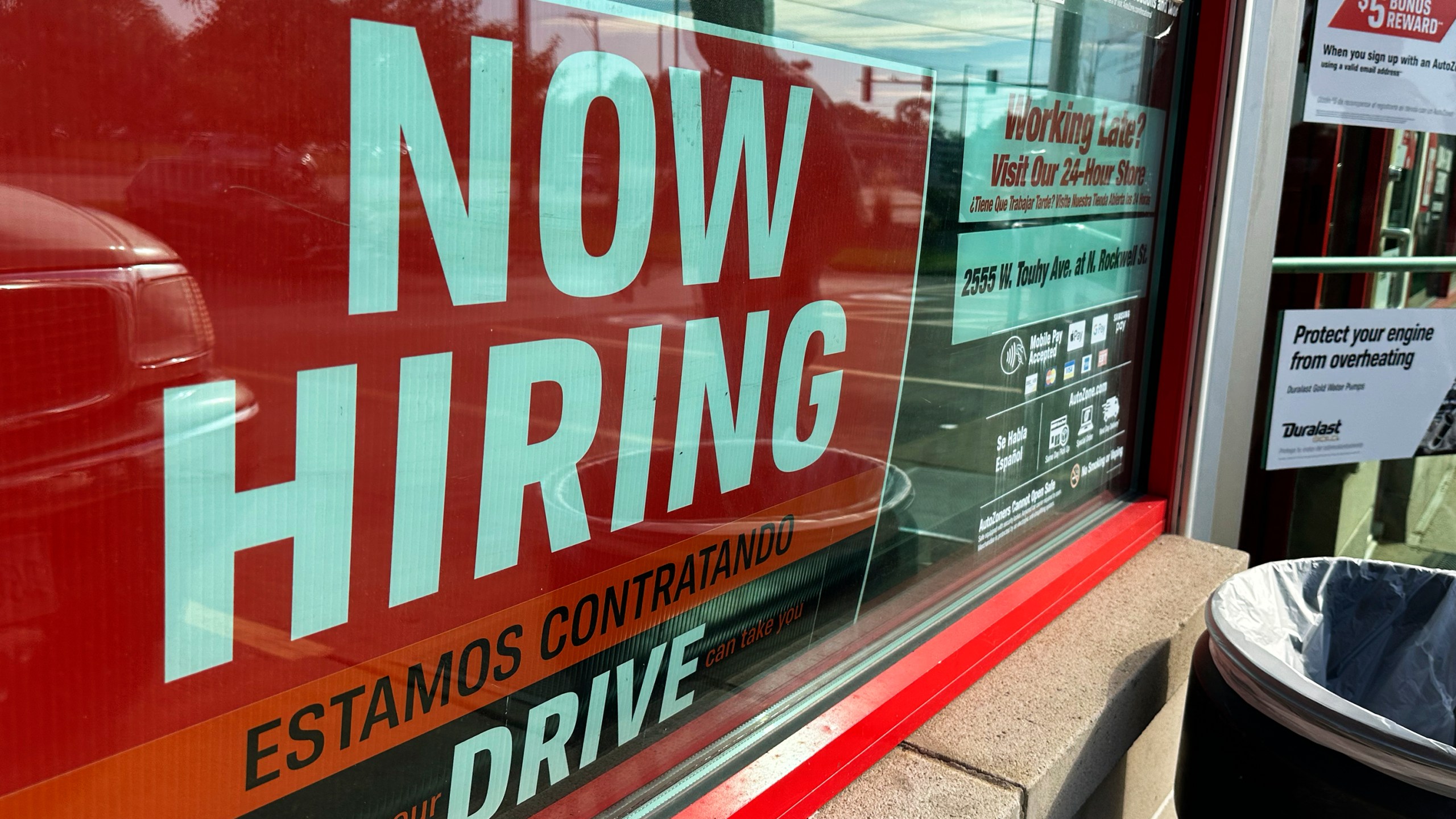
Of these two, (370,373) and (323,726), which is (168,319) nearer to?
(370,373)

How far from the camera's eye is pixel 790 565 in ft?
6.96

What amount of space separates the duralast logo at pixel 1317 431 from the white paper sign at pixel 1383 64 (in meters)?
1.05

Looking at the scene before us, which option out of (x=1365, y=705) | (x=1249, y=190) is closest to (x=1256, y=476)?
(x=1249, y=190)

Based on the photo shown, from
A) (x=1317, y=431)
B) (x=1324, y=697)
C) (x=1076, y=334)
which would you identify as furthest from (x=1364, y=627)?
(x=1317, y=431)

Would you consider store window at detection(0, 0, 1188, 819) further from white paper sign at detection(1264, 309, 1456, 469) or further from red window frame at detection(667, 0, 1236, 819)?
white paper sign at detection(1264, 309, 1456, 469)

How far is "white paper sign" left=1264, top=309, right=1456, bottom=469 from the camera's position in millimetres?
4020

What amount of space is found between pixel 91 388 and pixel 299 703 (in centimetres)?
43

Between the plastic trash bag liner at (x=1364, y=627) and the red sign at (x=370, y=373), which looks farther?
the plastic trash bag liner at (x=1364, y=627)

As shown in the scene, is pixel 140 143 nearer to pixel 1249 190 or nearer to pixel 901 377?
pixel 901 377

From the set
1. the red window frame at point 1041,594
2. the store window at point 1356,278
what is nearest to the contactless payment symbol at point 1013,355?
the red window frame at point 1041,594

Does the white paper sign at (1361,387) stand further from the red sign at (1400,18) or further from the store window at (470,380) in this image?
the store window at (470,380)

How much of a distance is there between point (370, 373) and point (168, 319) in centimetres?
25

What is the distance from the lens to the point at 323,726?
1.30 m

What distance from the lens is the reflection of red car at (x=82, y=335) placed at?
0.96 metres
